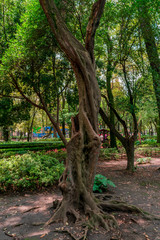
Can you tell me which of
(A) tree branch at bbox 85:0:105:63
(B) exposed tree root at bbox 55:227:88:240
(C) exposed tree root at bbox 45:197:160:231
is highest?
(A) tree branch at bbox 85:0:105:63

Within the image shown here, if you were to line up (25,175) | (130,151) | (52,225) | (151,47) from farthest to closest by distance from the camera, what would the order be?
(130,151), (151,47), (25,175), (52,225)

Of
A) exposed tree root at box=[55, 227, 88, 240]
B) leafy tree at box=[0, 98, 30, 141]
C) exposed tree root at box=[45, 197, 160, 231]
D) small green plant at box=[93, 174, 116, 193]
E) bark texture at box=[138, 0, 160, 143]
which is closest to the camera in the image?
exposed tree root at box=[55, 227, 88, 240]

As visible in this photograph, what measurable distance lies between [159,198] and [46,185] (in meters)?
3.76

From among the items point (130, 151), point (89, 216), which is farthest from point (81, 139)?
point (130, 151)

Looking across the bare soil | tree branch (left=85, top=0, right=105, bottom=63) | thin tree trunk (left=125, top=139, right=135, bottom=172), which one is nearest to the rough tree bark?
tree branch (left=85, top=0, right=105, bottom=63)

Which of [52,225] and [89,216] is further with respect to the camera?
[89,216]

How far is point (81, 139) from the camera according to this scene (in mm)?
4129

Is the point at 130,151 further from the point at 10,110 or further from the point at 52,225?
the point at 10,110

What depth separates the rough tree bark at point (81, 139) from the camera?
12.7 ft

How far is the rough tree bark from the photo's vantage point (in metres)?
3.88

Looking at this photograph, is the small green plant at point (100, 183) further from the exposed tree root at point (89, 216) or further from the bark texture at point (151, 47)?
the bark texture at point (151, 47)

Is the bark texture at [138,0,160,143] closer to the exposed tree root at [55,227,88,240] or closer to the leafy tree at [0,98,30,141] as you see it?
the exposed tree root at [55,227,88,240]

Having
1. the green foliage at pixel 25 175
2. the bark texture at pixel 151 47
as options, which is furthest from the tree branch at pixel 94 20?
the green foliage at pixel 25 175

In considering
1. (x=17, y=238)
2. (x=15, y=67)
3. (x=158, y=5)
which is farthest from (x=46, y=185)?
(x=158, y=5)
